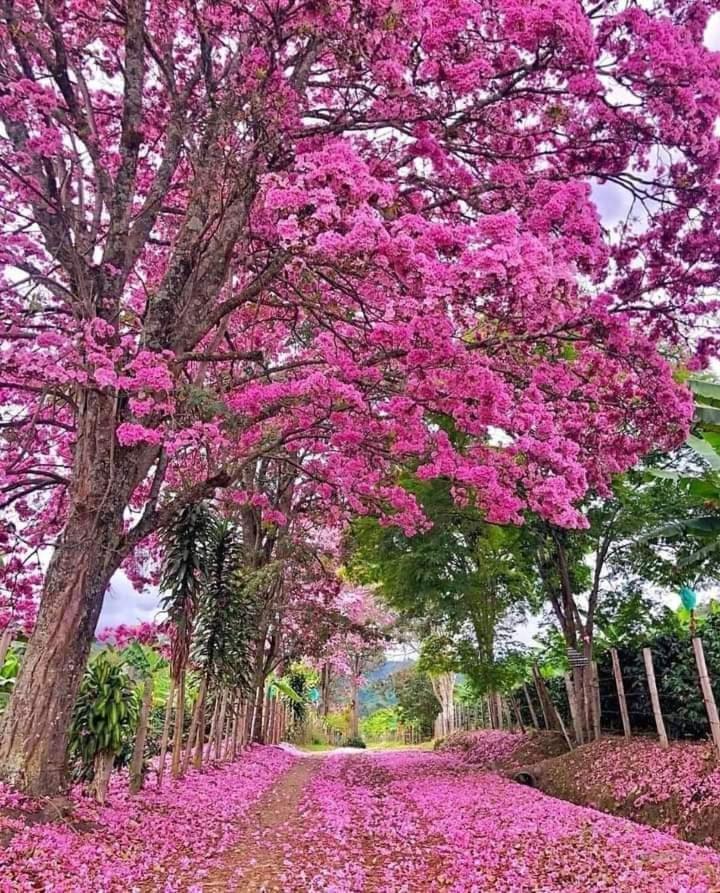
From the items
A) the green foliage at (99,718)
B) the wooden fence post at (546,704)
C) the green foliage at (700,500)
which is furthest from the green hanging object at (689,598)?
the green foliage at (99,718)

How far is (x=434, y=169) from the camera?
7.55 m

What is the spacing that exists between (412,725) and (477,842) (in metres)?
29.2

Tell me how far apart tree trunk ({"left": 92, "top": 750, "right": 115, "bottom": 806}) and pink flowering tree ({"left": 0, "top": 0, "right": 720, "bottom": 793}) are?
4.17ft

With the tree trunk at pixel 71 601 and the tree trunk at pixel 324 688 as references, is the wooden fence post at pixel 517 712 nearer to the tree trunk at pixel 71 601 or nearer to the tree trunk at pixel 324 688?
the tree trunk at pixel 71 601

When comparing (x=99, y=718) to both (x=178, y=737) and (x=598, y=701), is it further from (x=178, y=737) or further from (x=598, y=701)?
(x=598, y=701)

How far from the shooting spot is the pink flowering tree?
594cm

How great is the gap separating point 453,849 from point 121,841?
2.97m

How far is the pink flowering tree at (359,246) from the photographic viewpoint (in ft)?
19.5

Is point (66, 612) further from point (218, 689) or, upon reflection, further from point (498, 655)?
point (498, 655)

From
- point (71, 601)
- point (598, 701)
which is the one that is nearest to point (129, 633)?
point (71, 601)

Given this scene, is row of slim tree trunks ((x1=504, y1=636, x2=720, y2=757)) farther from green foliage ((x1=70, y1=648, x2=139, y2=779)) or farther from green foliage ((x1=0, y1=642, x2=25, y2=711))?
green foliage ((x1=0, y1=642, x2=25, y2=711))

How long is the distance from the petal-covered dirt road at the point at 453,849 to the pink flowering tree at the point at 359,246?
7.54 feet

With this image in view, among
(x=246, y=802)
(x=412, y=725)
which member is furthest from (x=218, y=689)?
(x=412, y=725)

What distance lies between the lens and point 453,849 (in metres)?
6.29
